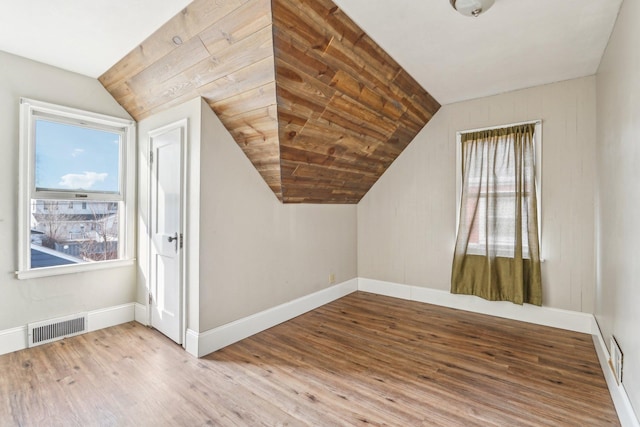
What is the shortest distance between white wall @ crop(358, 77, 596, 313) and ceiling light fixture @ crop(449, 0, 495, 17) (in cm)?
175

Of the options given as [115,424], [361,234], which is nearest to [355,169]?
[361,234]

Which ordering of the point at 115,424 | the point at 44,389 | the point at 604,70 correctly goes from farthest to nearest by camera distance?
the point at 604,70
the point at 44,389
the point at 115,424

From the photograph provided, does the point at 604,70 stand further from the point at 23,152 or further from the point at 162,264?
the point at 23,152

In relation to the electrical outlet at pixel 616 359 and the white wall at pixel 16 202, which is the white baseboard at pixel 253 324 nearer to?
the white wall at pixel 16 202

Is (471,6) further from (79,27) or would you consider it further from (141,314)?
(141,314)

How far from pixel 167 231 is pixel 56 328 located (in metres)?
1.28

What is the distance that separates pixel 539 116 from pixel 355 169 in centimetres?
195

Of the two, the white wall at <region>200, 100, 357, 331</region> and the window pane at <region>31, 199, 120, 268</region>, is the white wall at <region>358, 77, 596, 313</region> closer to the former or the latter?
the white wall at <region>200, 100, 357, 331</region>

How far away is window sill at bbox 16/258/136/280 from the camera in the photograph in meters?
2.67

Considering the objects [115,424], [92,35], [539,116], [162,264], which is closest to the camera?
[115,424]

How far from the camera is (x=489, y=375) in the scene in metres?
2.30

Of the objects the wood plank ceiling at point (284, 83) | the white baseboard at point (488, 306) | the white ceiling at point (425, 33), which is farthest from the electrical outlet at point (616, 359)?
the wood plank ceiling at point (284, 83)

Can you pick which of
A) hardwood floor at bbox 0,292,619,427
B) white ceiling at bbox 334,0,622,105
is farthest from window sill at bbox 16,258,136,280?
white ceiling at bbox 334,0,622,105

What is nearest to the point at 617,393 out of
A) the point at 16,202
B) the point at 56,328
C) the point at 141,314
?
the point at 141,314
